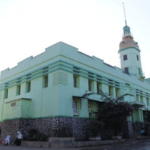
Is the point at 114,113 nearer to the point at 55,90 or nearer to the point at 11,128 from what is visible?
the point at 55,90

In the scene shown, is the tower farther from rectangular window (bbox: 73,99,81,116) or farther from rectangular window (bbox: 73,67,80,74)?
rectangular window (bbox: 73,99,81,116)

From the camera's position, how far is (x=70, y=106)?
18.7 m

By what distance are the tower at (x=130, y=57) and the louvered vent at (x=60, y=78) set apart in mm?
20169

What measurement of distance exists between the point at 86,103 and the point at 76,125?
2.96 meters

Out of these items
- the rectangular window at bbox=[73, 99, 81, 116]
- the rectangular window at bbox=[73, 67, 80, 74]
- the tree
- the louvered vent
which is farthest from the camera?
the rectangular window at bbox=[73, 67, 80, 74]

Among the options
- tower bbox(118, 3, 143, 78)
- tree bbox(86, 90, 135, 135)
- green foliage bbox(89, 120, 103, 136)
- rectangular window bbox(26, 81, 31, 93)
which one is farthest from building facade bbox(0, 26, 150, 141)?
tower bbox(118, 3, 143, 78)

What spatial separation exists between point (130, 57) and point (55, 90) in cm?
2270

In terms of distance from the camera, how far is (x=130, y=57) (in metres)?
36.8

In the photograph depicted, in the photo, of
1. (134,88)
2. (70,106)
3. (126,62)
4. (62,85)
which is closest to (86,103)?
(70,106)

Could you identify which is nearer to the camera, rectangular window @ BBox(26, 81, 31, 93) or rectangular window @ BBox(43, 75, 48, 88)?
rectangular window @ BBox(43, 75, 48, 88)

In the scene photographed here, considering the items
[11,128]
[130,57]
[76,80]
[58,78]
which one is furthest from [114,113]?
[130,57]

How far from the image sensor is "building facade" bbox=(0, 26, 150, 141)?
18.4 meters

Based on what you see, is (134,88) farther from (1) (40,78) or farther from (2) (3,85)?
(2) (3,85)

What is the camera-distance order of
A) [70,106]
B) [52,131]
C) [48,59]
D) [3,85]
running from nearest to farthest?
[52,131]
[70,106]
[48,59]
[3,85]
